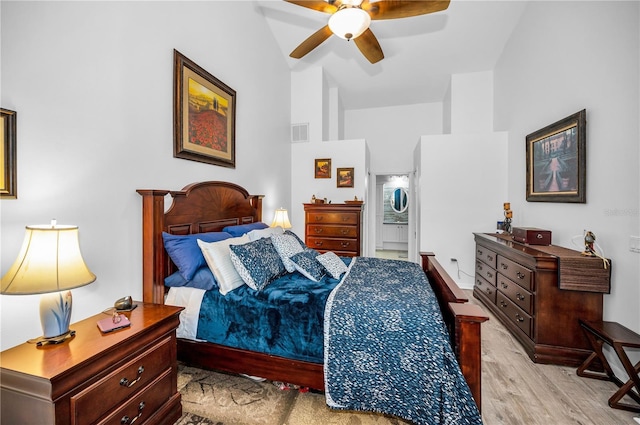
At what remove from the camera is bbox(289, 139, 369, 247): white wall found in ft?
15.3

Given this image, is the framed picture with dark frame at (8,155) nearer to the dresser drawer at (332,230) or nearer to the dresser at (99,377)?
the dresser at (99,377)

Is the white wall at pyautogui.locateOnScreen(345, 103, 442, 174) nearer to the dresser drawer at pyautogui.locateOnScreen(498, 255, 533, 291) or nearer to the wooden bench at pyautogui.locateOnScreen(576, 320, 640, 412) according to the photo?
the dresser drawer at pyautogui.locateOnScreen(498, 255, 533, 291)

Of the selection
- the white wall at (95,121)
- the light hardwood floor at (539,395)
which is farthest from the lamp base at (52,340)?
the light hardwood floor at (539,395)

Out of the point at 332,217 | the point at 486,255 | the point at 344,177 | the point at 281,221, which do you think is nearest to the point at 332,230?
the point at 332,217

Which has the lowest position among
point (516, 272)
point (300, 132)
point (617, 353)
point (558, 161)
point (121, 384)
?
point (617, 353)

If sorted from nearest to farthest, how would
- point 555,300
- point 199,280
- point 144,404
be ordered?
point 144,404 → point 199,280 → point 555,300

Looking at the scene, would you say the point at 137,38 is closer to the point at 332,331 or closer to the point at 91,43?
the point at 91,43

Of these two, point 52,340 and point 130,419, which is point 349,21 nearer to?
point 52,340

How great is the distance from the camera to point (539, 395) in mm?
1876

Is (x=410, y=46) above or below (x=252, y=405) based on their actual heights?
above

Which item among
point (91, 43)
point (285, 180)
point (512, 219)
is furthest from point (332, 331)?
point (512, 219)

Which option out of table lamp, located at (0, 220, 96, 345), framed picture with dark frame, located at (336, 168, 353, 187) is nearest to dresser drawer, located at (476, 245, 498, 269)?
framed picture with dark frame, located at (336, 168, 353, 187)

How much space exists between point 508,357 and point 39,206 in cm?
361

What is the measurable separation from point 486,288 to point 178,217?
3.78m
